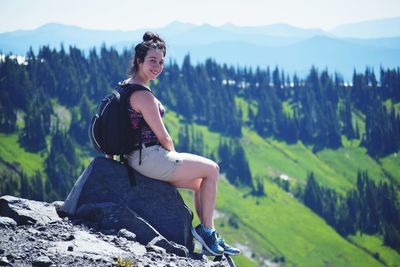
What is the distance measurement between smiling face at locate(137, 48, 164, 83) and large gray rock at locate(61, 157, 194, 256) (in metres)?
2.85

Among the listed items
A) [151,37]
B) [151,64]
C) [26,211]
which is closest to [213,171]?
[151,64]

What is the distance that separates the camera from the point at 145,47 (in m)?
14.6

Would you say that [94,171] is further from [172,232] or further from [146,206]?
[172,232]

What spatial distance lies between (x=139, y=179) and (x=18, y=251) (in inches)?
176

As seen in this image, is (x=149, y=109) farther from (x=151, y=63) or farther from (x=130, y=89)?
(x=151, y=63)

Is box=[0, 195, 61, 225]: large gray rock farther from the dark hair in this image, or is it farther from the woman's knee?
the dark hair

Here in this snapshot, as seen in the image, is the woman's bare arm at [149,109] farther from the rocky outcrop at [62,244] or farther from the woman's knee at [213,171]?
the rocky outcrop at [62,244]

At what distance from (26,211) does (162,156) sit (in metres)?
4.12

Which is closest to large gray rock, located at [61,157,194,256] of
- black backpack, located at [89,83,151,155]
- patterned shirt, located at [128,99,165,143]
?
black backpack, located at [89,83,151,155]

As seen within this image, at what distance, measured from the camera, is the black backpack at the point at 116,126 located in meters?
14.4

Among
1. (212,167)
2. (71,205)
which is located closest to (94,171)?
(71,205)

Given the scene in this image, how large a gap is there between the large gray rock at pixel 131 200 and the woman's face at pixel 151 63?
2912 millimetres

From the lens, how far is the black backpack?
14359 millimetres

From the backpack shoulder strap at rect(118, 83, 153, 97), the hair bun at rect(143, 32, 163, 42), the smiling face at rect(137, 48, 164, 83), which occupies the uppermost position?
the hair bun at rect(143, 32, 163, 42)
